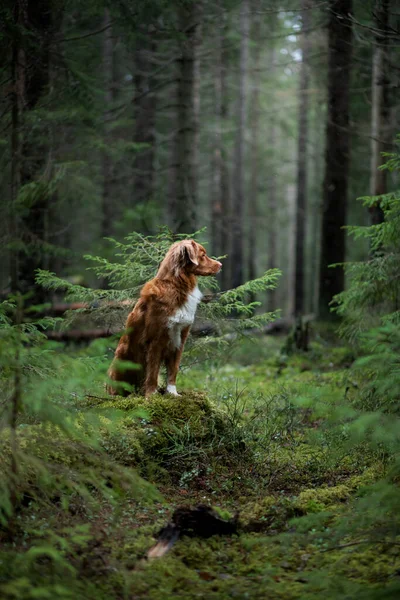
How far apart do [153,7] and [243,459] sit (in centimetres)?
919

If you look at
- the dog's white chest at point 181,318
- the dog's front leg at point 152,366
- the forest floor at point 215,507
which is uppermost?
the dog's white chest at point 181,318

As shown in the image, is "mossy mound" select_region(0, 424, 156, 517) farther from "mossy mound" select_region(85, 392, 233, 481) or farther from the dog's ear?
the dog's ear

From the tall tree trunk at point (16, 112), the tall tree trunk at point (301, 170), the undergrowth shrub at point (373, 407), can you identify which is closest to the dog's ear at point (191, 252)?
the undergrowth shrub at point (373, 407)

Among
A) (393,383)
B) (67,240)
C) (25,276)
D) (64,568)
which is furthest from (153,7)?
(67,240)

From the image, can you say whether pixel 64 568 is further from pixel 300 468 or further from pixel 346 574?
pixel 300 468

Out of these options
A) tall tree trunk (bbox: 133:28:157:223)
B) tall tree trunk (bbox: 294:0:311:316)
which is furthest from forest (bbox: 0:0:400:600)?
tall tree trunk (bbox: 294:0:311:316)

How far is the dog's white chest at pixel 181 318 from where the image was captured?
20.2 ft

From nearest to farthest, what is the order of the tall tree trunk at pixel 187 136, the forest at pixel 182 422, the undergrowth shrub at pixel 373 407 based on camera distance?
the undergrowth shrub at pixel 373 407 < the forest at pixel 182 422 < the tall tree trunk at pixel 187 136

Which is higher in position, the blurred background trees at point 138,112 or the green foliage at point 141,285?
the blurred background trees at point 138,112

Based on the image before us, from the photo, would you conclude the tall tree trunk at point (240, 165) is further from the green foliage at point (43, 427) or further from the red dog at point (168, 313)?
the green foliage at point (43, 427)

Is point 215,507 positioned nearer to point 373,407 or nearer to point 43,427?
point 43,427

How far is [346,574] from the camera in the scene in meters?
3.96

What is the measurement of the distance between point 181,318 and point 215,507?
6.67 ft

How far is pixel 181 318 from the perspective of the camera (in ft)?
20.3
